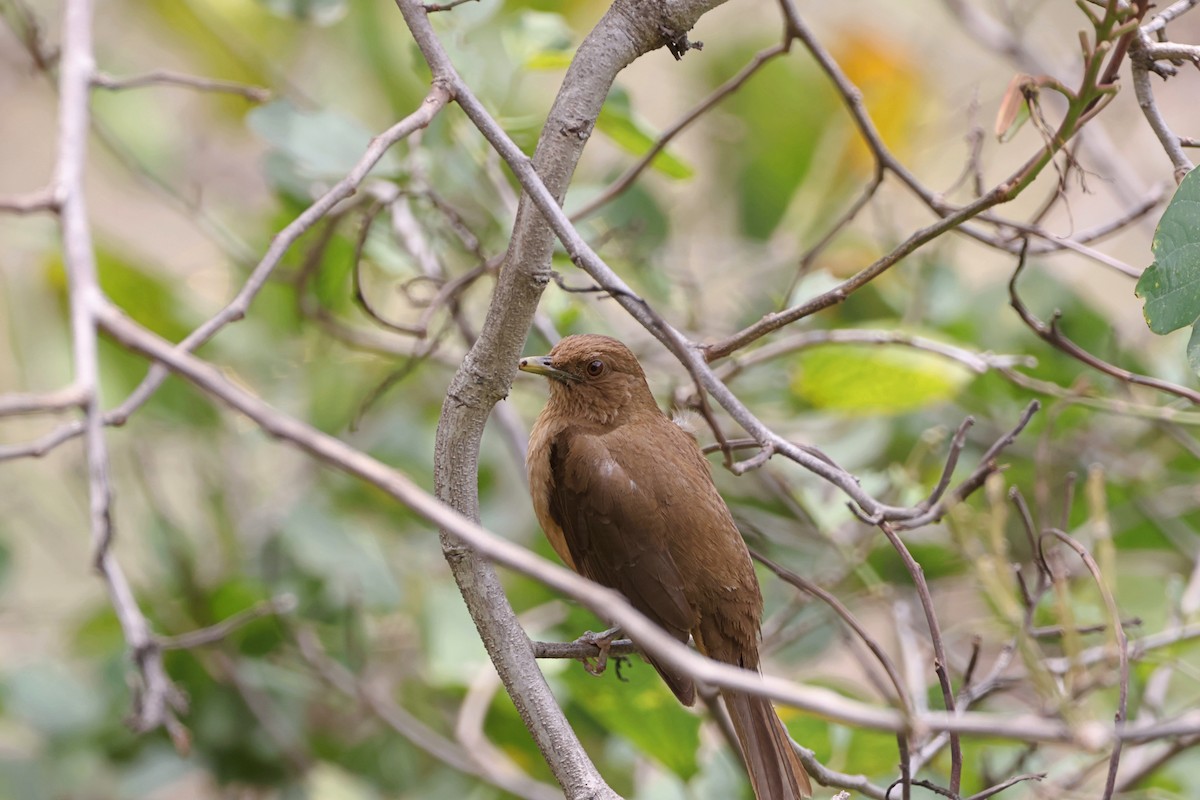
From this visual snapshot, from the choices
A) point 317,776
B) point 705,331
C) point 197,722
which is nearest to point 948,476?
point 705,331

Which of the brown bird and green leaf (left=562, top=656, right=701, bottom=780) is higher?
the brown bird

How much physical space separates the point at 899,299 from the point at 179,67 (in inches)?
134

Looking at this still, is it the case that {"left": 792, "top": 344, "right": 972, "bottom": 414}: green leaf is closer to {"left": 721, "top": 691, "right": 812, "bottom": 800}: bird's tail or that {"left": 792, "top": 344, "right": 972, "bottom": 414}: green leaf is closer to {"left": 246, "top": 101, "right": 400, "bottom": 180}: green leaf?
{"left": 721, "top": 691, "right": 812, "bottom": 800}: bird's tail

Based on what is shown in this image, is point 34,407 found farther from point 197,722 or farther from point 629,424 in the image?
point 197,722

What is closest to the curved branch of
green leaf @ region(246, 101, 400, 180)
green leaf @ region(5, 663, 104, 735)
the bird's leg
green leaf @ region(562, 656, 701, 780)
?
the bird's leg

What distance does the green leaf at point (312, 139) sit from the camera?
360cm

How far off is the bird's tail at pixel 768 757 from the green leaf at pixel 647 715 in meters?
0.49

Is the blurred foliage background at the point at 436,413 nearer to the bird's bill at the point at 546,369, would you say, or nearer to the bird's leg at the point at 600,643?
the bird's bill at the point at 546,369

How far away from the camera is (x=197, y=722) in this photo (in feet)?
13.1

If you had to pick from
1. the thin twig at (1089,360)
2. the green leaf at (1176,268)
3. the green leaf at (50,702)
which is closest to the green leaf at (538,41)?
the thin twig at (1089,360)

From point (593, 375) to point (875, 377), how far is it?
880 millimetres

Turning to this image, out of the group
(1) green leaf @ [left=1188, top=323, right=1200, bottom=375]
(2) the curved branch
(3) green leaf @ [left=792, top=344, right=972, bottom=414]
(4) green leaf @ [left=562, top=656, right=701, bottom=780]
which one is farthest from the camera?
(3) green leaf @ [left=792, top=344, right=972, bottom=414]

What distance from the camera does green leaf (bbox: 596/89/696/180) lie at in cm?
333

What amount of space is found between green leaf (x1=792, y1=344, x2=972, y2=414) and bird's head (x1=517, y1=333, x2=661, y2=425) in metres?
0.63
